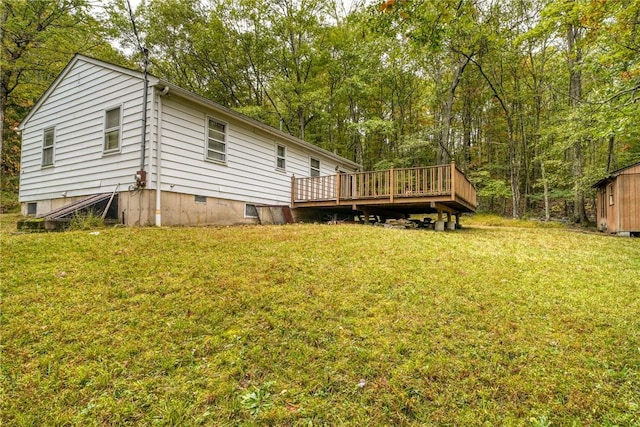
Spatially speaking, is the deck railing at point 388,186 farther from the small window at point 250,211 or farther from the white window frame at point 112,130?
the white window frame at point 112,130

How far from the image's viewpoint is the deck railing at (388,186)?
8789 millimetres

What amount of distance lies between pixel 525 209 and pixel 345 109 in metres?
14.6

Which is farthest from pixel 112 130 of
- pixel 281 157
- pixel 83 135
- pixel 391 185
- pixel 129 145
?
pixel 391 185

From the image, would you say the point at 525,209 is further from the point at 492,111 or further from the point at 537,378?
the point at 537,378

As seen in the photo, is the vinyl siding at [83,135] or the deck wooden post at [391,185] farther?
the deck wooden post at [391,185]

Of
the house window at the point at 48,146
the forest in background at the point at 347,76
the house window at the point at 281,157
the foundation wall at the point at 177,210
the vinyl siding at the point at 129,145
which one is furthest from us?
the forest in background at the point at 347,76

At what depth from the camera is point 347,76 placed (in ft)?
60.4

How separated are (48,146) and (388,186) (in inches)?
431

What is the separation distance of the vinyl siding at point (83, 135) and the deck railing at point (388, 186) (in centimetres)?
568

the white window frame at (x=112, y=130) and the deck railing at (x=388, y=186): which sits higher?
the white window frame at (x=112, y=130)

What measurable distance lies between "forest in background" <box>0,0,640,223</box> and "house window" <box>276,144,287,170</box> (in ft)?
19.0

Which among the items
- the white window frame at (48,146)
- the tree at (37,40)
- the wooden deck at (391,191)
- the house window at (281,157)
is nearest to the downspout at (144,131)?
the white window frame at (48,146)

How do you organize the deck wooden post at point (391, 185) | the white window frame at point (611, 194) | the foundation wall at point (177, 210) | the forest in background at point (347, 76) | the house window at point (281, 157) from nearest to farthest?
1. the foundation wall at point (177, 210)
2. the deck wooden post at point (391, 185)
3. the white window frame at point (611, 194)
4. the house window at point (281, 157)
5. the forest in background at point (347, 76)

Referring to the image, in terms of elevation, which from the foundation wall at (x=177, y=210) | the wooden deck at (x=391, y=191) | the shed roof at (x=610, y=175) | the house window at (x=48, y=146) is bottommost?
the foundation wall at (x=177, y=210)
